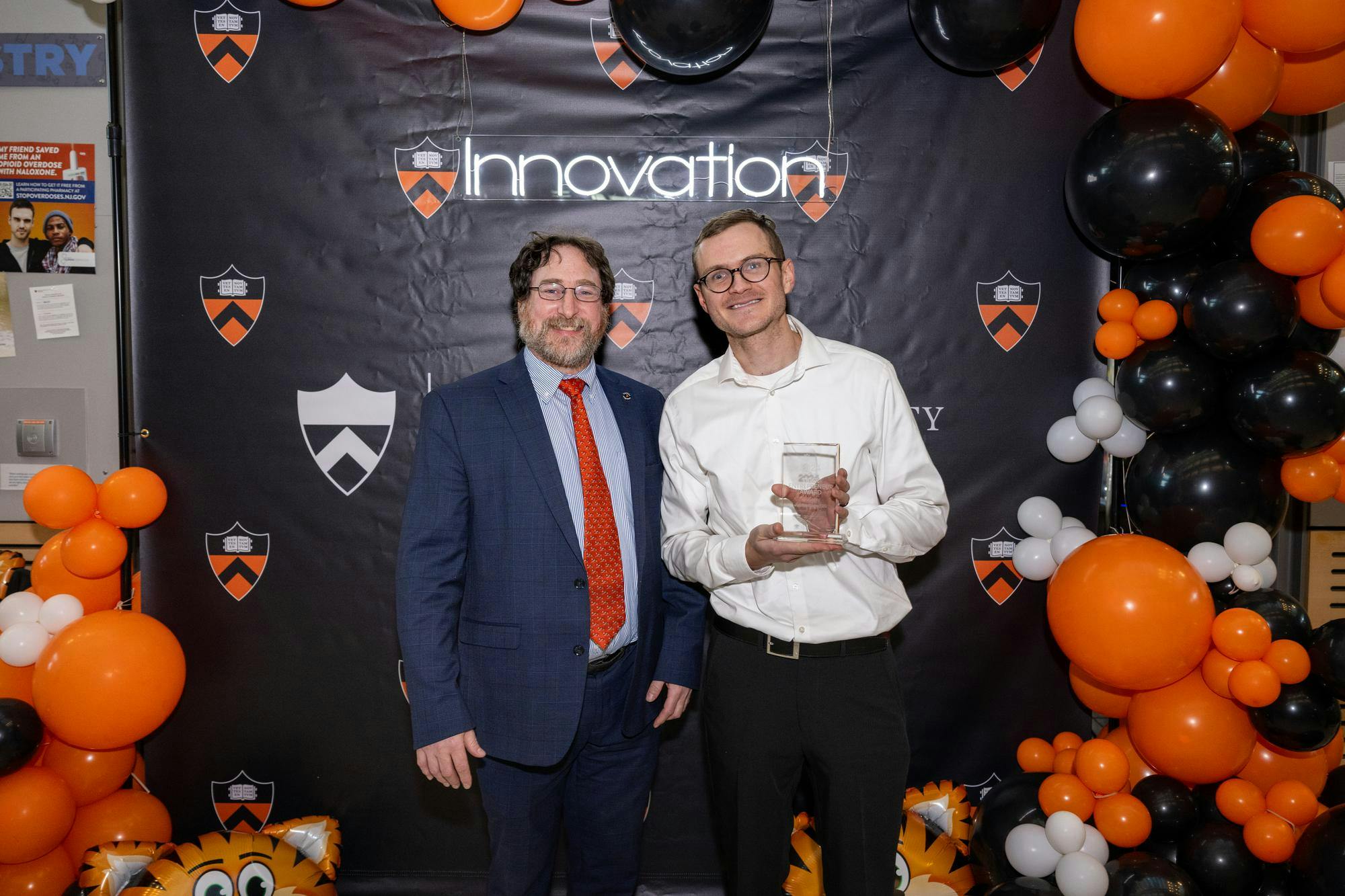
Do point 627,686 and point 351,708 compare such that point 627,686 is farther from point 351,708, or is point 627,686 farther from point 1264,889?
point 1264,889

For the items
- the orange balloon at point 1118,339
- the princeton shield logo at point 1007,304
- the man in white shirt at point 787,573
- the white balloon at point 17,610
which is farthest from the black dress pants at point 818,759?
the white balloon at point 17,610

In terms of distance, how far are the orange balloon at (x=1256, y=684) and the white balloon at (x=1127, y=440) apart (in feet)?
2.34

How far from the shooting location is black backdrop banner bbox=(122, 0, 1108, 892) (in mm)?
2693

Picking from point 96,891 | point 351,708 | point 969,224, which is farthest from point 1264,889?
point 96,891

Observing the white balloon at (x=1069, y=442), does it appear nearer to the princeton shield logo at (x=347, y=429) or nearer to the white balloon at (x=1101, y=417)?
the white balloon at (x=1101, y=417)

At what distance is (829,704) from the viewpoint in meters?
1.92

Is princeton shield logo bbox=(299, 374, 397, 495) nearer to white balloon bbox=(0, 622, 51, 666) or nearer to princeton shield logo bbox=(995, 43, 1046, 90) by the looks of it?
white balloon bbox=(0, 622, 51, 666)

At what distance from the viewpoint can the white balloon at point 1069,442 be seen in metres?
2.64

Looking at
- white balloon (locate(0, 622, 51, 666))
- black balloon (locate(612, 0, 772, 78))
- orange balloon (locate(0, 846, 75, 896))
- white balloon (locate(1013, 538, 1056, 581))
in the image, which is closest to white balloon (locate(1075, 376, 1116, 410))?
white balloon (locate(1013, 538, 1056, 581))

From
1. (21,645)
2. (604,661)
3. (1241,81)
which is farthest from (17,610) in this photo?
(1241,81)

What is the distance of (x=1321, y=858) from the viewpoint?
6.62 ft

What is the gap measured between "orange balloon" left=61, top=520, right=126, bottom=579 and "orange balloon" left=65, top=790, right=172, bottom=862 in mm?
756

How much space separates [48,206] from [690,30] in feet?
8.85

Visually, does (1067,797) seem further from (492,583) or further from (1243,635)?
(492,583)
